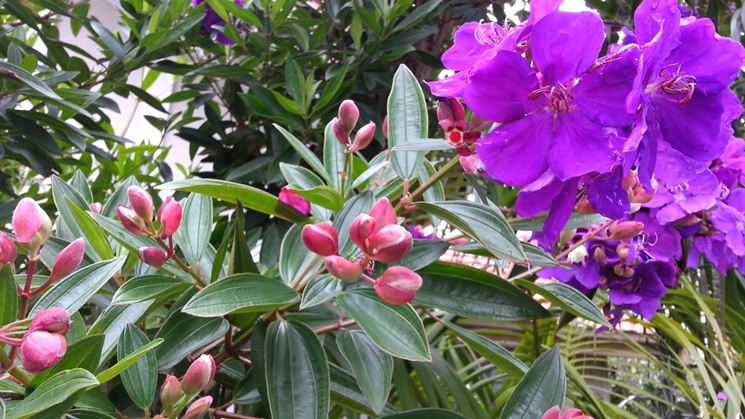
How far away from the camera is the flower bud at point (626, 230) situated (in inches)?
26.3

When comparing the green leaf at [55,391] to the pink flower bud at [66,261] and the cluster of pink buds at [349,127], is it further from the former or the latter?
the cluster of pink buds at [349,127]

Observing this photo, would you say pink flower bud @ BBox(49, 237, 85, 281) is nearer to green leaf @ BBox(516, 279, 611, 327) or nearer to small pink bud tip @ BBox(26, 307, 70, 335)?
small pink bud tip @ BBox(26, 307, 70, 335)

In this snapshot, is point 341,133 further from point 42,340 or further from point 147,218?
point 42,340

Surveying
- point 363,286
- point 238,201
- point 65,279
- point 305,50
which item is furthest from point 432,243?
point 305,50

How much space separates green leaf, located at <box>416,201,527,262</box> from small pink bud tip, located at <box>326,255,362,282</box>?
94 millimetres

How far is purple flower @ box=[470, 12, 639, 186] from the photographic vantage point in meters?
0.47

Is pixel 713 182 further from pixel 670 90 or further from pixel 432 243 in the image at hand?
pixel 432 243

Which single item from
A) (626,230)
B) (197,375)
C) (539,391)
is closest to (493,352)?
(539,391)

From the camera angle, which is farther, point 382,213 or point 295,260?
point 295,260

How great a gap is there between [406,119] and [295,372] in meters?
0.27

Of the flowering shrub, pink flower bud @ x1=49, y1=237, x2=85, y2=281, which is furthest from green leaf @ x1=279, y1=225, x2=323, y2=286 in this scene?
pink flower bud @ x1=49, y1=237, x2=85, y2=281

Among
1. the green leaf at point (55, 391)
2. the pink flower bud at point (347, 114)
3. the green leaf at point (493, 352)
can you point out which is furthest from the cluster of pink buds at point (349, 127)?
the green leaf at point (55, 391)

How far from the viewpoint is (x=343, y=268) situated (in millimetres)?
449

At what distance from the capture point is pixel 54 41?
4.22 feet
